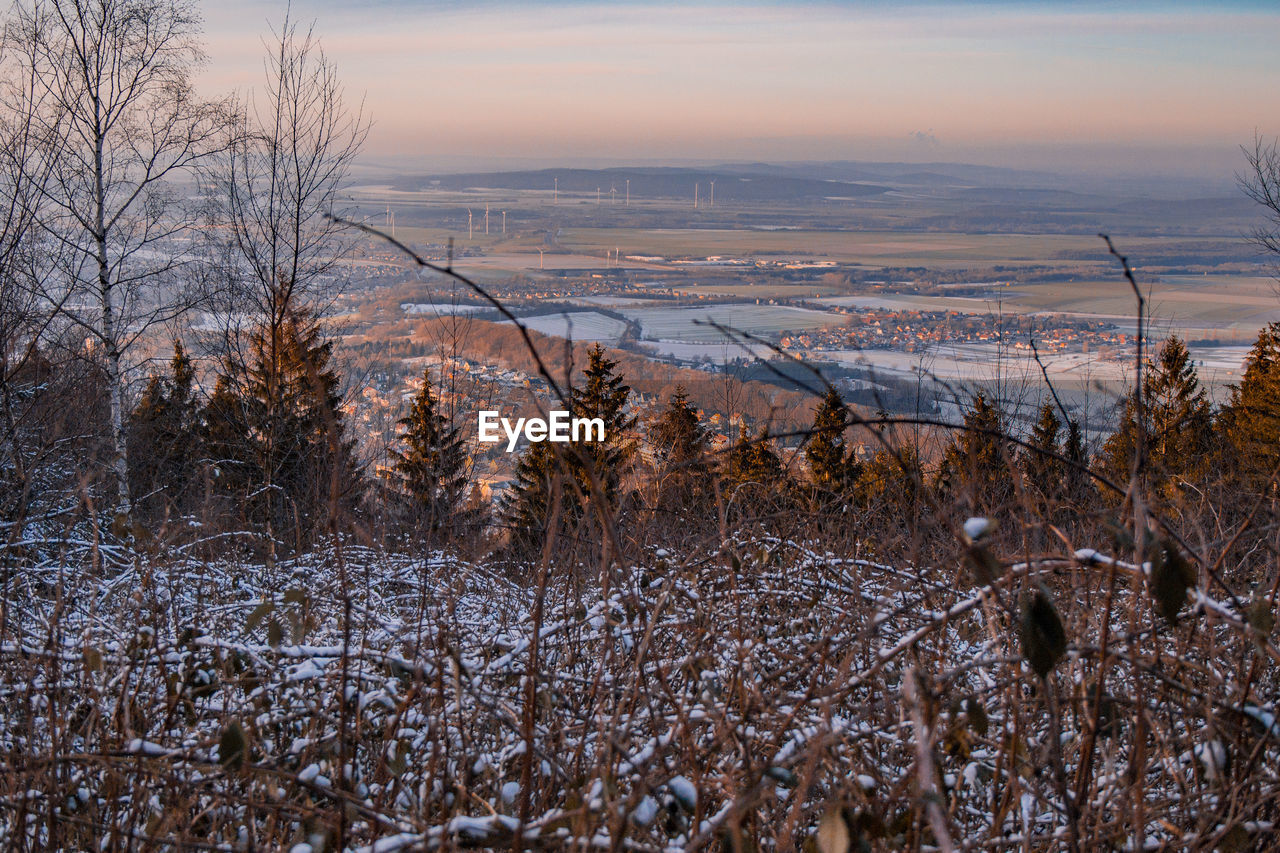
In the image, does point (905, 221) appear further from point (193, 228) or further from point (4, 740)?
point (4, 740)

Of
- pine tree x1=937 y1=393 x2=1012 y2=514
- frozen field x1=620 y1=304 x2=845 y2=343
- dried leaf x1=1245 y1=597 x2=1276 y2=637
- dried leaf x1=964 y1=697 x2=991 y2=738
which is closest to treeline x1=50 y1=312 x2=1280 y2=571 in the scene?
pine tree x1=937 y1=393 x2=1012 y2=514

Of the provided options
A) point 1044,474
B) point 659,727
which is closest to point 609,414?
point 1044,474

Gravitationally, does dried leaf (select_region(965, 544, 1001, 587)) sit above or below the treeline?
above

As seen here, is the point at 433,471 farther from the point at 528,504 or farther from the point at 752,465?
the point at 752,465

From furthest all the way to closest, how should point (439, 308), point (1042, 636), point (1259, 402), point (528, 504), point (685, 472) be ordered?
point (1259, 402)
point (528, 504)
point (439, 308)
point (685, 472)
point (1042, 636)

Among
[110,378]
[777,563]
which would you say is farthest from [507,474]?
[777,563]

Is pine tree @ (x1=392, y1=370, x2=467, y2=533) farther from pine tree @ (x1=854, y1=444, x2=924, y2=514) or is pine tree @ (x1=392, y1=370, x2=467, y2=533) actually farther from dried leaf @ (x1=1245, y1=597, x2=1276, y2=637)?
dried leaf @ (x1=1245, y1=597, x2=1276, y2=637)

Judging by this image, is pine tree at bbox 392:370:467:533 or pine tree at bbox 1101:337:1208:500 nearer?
pine tree at bbox 1101:337:1208:500
